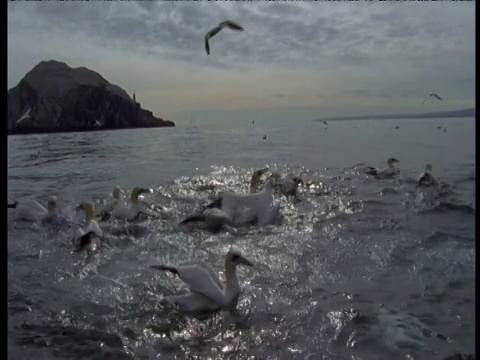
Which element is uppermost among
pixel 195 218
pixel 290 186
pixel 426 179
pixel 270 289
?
pixel 426 179

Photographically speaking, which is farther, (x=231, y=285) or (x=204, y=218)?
(x=204, y=218)

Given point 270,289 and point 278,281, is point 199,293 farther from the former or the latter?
point 278,281

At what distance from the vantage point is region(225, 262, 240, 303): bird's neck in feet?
19.1

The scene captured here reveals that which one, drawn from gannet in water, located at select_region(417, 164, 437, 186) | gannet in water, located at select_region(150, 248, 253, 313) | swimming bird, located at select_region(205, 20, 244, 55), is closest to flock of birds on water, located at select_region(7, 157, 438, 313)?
gannet in water, located at select_region(150, 248, 253, 313)

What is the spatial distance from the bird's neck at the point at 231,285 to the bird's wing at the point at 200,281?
0.13m

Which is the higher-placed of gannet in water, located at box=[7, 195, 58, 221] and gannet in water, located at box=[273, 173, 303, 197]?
gannet in water, located at box=[273, 173, 303, 197]

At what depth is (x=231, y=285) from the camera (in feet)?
19.5

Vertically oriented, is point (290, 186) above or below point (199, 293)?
above

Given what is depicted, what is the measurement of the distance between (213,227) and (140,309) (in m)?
3.65

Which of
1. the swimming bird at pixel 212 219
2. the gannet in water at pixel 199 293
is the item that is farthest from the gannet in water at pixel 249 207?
the gannet in water at pixel 199 293

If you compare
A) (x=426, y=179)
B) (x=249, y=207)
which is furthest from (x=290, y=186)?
(x=426, y=179)

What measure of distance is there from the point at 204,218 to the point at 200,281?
375 centimetres

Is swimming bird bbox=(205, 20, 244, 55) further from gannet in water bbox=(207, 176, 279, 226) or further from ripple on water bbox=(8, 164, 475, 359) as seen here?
gannet in water bbox=(207, 176, 279, 226)

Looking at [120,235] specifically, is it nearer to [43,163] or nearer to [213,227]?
[213,227]
